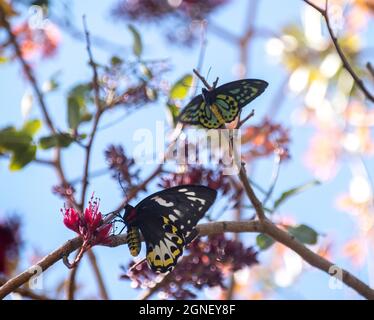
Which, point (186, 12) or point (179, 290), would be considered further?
point (186, 12)

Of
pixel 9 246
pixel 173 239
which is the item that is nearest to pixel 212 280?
pixel 173 239

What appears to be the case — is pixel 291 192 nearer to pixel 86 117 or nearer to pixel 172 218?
pixel 172 218

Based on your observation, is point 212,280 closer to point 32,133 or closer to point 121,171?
point 121,171

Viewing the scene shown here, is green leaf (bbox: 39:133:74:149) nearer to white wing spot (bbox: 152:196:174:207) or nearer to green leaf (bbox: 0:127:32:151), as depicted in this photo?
green leaf (bbox: 0:127:32:151)

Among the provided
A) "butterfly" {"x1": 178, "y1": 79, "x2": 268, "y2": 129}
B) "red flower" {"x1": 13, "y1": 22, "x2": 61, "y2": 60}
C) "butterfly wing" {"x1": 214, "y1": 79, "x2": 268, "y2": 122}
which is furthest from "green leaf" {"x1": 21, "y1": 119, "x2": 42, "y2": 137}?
"butterfly wing" {"x1": 214, "y1": 79, "x2": 268, "y2": 122}

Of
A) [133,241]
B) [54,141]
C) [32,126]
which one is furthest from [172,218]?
[32,126]

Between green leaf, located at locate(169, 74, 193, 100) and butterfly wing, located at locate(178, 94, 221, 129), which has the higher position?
green leaf, located at locate(169, 74, 193, 100)
